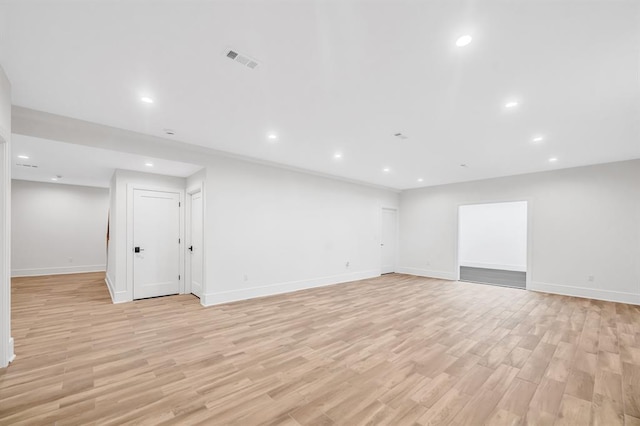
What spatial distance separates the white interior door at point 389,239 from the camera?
28.5 ft

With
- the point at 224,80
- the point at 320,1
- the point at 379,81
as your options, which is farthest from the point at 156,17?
the point at 379,81

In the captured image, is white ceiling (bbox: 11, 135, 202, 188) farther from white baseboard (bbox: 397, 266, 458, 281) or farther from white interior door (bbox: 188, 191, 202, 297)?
white baseboard (bbox: 397, 266, 458, 281)

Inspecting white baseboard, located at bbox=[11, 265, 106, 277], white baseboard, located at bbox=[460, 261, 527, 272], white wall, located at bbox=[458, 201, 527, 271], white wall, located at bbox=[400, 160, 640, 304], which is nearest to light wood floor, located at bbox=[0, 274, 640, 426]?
white wall, located at bbox=[400, 160, 640, 304]

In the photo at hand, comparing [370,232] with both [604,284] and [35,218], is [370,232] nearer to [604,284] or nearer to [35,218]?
[604,284]

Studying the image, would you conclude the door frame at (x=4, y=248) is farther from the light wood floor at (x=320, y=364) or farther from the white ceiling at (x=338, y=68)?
the white ceiling at (x=338, y=68)

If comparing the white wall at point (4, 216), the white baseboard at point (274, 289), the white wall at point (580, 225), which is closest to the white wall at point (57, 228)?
the white baseboard at point (274, 289)

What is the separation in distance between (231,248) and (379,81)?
3941mm

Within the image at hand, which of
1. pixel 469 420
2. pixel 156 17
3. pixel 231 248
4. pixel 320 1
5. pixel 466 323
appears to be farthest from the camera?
pixel 231 248

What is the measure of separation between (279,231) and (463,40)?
4.67 m

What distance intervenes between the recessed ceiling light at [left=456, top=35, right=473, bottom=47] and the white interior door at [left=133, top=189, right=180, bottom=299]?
5709 mm

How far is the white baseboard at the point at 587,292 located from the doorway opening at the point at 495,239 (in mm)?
2441

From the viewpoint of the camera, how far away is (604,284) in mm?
5504

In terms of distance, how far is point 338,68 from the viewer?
92.2 inches

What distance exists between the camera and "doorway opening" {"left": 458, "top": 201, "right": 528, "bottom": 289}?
31.5 feet
